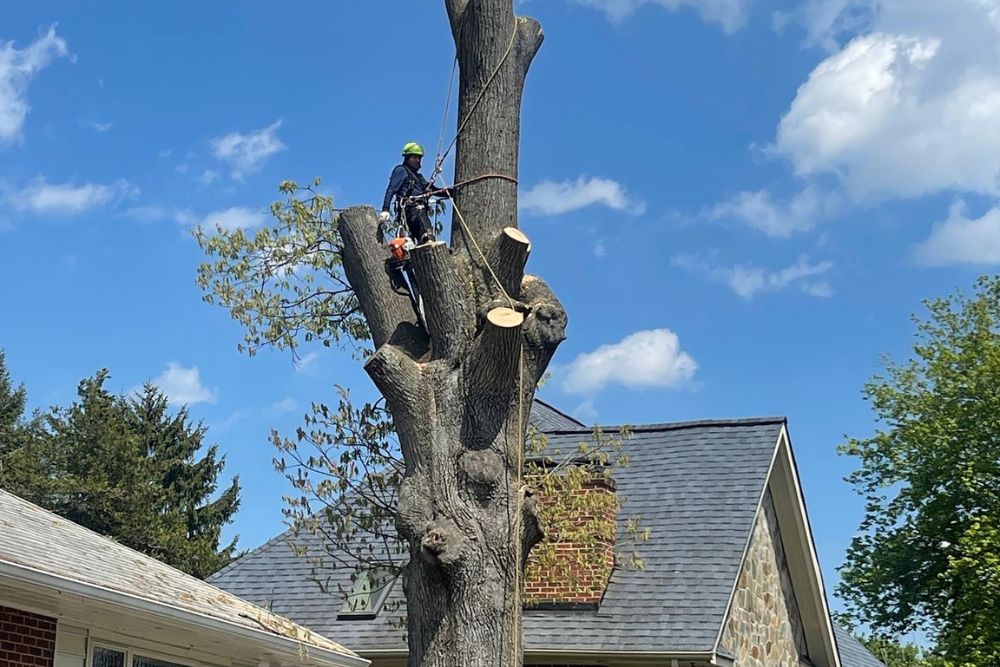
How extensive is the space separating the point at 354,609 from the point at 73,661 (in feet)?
21.2

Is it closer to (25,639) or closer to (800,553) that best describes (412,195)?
(25,639)

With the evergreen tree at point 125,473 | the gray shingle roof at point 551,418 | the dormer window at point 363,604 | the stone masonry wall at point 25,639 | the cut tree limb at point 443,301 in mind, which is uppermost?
the evergreen tree at point 125,473

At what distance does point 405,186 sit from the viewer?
7.83 meters

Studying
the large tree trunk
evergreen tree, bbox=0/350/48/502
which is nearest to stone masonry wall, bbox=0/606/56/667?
the large tree trunk

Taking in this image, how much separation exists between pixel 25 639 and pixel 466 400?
4.06 metres

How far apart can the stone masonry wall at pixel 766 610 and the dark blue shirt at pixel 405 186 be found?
24.8ft

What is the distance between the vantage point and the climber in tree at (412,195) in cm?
779

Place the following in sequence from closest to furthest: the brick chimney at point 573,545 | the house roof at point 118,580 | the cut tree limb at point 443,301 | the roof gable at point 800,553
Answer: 1. the cut tree limb at point 443,301
2. the house roof at point 118,580
3. the brick chimney at point 573,545
4. the roof gable at point 800,553

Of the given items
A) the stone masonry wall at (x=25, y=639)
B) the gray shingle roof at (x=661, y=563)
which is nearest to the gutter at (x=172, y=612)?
the stone masonry wall at (x=25, y=639)

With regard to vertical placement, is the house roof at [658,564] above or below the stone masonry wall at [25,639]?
above

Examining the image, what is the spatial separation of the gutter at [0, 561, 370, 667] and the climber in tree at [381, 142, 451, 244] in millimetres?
3236

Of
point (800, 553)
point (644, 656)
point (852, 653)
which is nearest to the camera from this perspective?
point (644, 656)

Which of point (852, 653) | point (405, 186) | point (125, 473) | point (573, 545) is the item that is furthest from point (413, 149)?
point (125, 473)

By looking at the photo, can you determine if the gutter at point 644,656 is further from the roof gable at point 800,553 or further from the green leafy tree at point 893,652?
the green leafy tree at point 893,652
